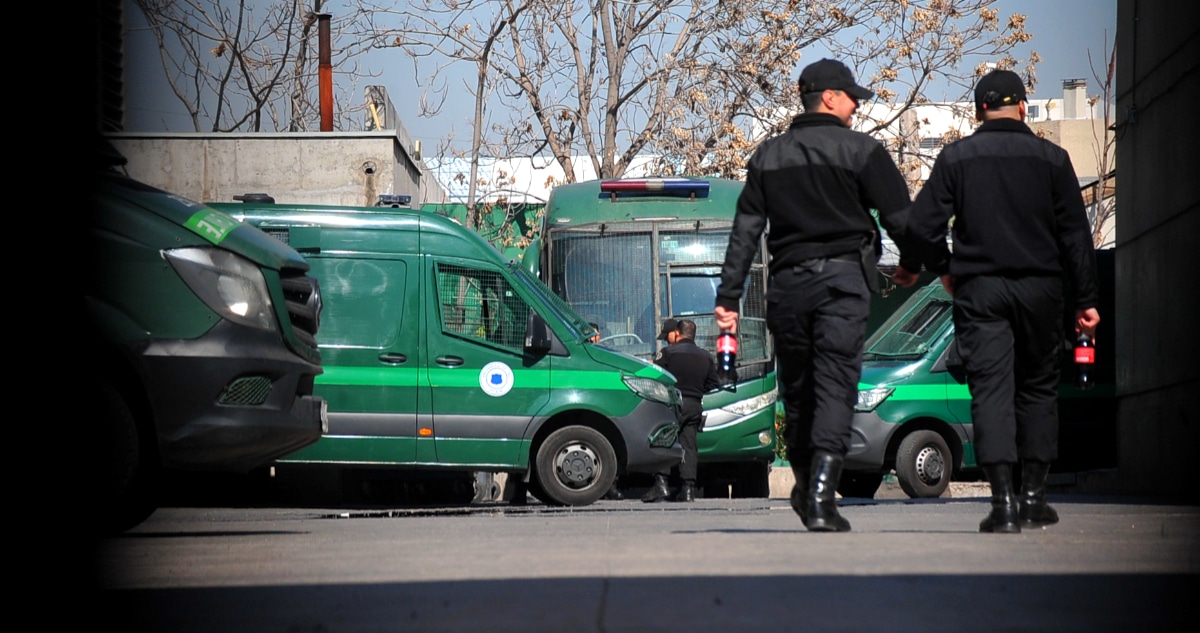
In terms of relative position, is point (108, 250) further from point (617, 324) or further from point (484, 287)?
point (617, 324)

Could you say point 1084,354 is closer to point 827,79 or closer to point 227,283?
point 827,79

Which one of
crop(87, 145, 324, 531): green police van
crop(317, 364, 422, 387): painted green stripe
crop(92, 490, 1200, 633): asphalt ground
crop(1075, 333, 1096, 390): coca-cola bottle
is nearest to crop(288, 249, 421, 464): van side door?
crop(317, 364, 422, 387): painted green stripe

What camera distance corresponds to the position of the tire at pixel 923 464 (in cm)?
1480

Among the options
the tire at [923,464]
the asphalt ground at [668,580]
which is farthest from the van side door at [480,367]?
the asphalt ground at [668,580]

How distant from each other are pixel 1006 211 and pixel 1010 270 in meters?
0.26

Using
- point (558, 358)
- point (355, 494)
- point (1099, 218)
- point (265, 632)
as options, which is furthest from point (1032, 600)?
point (1099, 218)

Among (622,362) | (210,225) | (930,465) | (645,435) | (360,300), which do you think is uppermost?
(210,225)

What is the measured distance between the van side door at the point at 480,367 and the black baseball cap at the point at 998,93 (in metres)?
6.05

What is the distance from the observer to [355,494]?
16.4 meters

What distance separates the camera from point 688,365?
15172 mm

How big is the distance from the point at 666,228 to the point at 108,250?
922 centimetres

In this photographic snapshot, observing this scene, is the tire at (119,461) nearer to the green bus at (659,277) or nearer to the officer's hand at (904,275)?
the officer's hand at (904,275)

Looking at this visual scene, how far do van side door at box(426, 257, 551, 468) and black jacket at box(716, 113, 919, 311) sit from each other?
5.81m

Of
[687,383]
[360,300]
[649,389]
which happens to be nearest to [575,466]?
[649,389]
